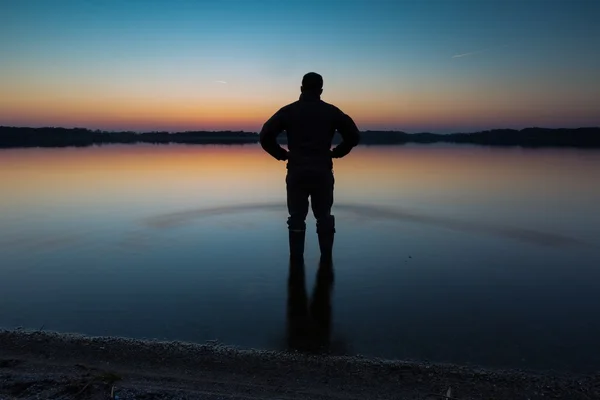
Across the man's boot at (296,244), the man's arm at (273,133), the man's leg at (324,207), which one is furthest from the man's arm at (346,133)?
the man's boot at (296,244)

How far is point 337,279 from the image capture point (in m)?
9.00

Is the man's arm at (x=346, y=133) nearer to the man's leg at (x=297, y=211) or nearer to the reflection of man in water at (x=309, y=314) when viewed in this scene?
the man's leg at (x=297, y=211)

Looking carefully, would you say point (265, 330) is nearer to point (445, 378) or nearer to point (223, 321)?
point (223, 321)

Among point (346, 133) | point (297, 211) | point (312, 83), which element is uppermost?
point (312, 83)

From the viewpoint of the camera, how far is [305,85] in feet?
30.7

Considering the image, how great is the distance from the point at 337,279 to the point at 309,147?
109 inches

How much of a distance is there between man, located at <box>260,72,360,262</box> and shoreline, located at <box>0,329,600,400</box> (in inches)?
170

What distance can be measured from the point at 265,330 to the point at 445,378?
2.62 m

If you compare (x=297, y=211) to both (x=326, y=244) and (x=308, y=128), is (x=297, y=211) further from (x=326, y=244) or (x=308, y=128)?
(x=308, y=128)

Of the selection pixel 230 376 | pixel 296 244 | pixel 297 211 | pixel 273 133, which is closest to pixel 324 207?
pixel 297 211

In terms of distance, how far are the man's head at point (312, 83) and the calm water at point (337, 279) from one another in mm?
3793

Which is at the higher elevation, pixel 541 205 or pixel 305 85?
pixel 305 85

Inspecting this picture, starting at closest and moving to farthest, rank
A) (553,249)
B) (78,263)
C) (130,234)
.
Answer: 1. (78,263)
2. (553,249)
3. (130,234)

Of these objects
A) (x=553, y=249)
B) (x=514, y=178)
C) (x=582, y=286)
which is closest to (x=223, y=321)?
(x=582, y=286)
